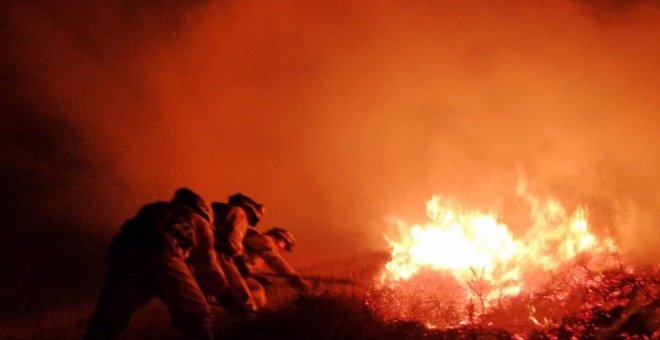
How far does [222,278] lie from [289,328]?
1427 millimetres

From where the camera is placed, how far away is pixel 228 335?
10.4 metres

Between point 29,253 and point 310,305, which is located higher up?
point 29,253

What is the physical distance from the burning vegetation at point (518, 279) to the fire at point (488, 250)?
0.02 metres

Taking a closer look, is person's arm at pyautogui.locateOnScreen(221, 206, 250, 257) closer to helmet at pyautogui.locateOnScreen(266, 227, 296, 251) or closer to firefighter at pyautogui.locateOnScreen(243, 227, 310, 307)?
firefighter at pyautogui.locateOnScreen(243, 227, 310, 307)

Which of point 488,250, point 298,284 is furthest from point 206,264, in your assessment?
point 488,250

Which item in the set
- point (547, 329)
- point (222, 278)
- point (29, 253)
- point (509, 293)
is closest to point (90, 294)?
point (29, 253)

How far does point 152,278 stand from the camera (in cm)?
976

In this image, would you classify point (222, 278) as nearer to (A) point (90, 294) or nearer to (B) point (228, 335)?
(B) point (228, 335)

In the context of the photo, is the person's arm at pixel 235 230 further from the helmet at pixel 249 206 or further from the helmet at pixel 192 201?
the helmet at pixel 192 201

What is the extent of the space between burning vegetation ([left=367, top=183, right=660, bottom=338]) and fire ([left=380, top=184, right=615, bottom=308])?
0.07ft

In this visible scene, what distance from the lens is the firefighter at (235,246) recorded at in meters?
11.4

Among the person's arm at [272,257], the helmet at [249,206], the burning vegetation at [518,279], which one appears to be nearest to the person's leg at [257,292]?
the person's arm at [272,257]

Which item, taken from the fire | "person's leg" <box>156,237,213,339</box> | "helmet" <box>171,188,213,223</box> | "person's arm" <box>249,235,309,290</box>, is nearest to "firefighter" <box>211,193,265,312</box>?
"person's arm" <box>249,235,309,290</box>

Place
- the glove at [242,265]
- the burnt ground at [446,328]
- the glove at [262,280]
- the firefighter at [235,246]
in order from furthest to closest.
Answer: the glove at [262,280], the glove at [242,265], the firefighter at [235,246], the burnt ground at [446,328]
